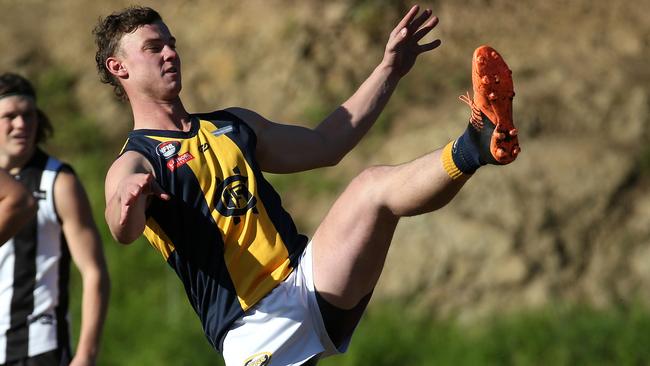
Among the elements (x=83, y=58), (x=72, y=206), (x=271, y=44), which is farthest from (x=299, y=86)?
(x=72, y=206)

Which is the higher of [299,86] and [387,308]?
[299,86]

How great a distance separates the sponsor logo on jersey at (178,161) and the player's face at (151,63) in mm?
351

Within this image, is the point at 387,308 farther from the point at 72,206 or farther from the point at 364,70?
the point at 72,206

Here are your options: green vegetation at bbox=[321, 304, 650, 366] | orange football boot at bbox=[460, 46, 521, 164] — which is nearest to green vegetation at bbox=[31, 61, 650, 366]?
green vegetation at bbox=[321, 304, 650, 366]

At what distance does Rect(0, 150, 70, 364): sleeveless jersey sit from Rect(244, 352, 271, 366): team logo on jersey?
178 centimetres

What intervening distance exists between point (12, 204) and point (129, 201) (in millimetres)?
550

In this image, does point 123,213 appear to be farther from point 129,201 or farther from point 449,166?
point 449,166

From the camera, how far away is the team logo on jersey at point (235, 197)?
525 centimetres

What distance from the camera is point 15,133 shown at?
6664mm

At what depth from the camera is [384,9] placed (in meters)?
12.2

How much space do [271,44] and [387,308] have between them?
11.2 ft

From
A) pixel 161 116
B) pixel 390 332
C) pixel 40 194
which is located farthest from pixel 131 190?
pixel 390 332

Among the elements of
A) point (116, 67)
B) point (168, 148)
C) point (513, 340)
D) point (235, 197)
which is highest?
point (116, 67)

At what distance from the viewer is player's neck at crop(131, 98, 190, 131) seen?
17.8 ft
